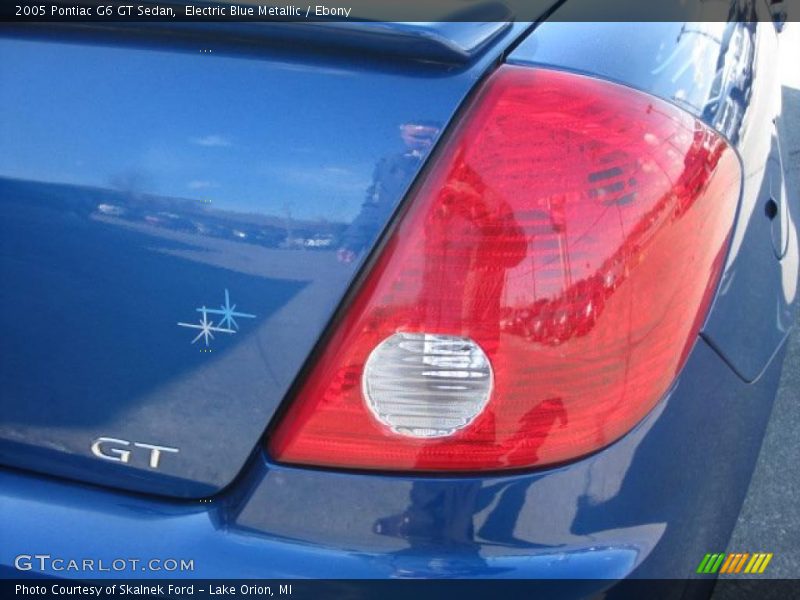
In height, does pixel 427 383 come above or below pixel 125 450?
above

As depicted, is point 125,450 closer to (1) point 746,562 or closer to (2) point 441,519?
(2) point 441,519

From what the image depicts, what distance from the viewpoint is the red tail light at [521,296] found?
1106 mm

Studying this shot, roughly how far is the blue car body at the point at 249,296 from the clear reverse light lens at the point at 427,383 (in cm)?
8

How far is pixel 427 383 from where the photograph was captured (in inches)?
44.7

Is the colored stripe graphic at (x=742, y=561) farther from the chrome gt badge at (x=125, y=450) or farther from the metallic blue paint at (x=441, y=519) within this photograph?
the chrome gt badge at (x=125, y=450)

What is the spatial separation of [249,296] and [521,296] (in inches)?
13.7

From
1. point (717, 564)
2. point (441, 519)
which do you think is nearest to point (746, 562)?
point (717, 564)

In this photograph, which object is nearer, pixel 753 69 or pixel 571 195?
pixel 571 195

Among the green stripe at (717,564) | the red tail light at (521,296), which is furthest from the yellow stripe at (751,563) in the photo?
the red tail light at (521,296)

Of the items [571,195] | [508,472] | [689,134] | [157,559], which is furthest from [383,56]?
[157,559]

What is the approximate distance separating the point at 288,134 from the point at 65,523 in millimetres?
655

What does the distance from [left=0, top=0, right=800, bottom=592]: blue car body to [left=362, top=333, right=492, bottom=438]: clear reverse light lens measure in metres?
0.08

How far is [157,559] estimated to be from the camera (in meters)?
1.23

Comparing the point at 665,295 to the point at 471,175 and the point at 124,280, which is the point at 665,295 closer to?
the point at 471,175
